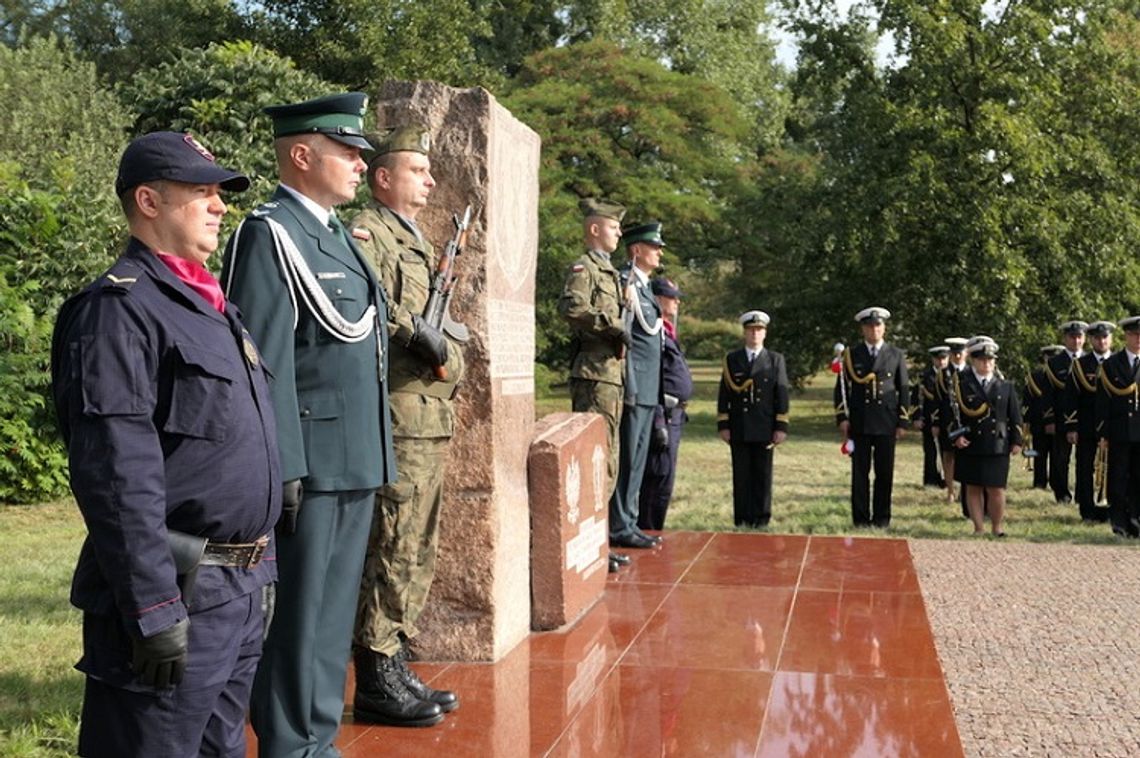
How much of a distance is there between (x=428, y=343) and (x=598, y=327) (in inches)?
109

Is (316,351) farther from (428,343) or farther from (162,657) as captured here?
(162,657)

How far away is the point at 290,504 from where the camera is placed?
3.36m

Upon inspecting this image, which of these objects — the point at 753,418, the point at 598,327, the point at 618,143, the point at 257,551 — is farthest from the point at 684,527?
the point at 618,143

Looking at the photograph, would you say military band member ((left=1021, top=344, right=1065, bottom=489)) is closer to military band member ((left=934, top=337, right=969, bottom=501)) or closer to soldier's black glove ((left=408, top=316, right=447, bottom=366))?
military band member ((left=934, top=337, right=969, bottom=501))

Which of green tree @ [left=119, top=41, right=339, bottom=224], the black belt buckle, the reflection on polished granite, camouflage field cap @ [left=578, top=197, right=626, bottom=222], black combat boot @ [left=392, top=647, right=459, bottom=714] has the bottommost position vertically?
the reflection on polished granite

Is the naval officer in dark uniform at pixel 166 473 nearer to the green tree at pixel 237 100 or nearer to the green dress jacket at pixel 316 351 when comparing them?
the green dress jacket at pixel 316 351

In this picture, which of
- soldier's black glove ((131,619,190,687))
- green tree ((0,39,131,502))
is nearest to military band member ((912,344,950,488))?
green tree ((0,39,131,502))

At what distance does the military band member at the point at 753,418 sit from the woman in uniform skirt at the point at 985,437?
1512 millimetres

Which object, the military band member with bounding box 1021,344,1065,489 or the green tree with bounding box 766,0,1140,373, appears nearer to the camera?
the military band member with bounding box 1021,344,1065,489

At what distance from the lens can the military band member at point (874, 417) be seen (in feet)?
34.2

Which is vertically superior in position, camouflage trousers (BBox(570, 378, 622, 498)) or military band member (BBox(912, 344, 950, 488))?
camouflage trousers (BBox(570, 378, 622, 498))

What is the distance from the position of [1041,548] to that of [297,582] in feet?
23.2

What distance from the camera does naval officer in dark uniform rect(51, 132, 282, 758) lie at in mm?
2463

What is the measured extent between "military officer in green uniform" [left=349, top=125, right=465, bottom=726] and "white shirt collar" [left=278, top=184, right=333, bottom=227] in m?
0.52
